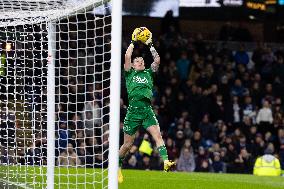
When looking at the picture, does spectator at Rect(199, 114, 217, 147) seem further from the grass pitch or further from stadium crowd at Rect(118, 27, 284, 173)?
the grass pitch

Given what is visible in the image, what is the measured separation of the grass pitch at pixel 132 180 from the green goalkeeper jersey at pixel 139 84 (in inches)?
51.5

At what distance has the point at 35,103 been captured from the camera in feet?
46.2

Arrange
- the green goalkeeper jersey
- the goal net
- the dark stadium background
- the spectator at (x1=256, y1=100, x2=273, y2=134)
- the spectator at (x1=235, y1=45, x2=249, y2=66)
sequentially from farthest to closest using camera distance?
the spectator at (x1=235, y1=45, x2=249, y2=66) < the spectator at (x1=256, y1=100, x2=273, y2=134) < the dark stadium background < the green goalkeeper jersey < the goal net

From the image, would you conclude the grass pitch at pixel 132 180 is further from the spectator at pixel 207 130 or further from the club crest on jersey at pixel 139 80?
the spectator at pixel 207 130

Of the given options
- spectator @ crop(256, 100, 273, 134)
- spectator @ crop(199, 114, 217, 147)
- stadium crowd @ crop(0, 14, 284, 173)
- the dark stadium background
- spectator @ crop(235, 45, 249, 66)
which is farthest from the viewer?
spectator @ crop(235, 45, 249, 66)

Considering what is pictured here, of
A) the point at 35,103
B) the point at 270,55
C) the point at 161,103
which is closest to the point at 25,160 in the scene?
the point at 35,103

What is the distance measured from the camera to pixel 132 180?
15.7 metres

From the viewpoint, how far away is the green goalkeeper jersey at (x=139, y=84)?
527 inches

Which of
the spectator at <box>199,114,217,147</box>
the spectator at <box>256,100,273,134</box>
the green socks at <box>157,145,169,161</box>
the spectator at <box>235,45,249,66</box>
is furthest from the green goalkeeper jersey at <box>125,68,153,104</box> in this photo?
the spectator at <box>235,45,249,66</box>

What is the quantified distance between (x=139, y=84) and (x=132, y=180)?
2778 mm

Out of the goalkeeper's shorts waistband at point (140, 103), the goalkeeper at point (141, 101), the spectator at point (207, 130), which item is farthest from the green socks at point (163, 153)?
the spectator at point (207, 130)

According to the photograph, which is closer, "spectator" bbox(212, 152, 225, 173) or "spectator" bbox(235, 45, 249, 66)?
"spectator" bbox(212, 152, 225, 173)

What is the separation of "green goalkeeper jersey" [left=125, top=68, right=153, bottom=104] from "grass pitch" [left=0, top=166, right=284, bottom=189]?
1.31m

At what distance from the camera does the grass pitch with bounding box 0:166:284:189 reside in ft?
44.6
